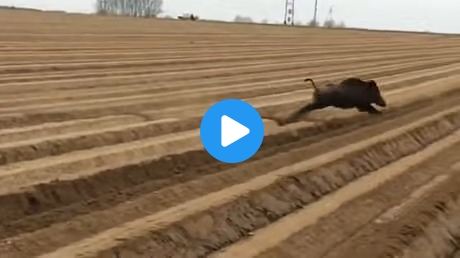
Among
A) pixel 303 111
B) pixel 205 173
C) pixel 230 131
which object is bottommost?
pixel 303 111

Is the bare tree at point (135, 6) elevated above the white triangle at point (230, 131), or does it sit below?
below

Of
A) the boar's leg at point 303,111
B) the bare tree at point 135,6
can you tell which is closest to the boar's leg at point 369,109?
the boar's leg at point 303,111

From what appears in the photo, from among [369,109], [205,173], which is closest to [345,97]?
[369,109]

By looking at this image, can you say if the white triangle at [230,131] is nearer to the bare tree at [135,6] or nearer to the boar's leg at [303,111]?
the boar's leg at [303,111]

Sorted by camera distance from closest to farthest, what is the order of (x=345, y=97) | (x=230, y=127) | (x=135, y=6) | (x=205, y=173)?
1. (x=230, y=127)
2. (x=205, y=173)
3. (x=345, y=97)
4. (x=135, y=6)

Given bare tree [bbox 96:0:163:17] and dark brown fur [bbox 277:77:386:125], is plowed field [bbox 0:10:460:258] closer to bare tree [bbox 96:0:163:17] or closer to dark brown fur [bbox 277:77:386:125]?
dark brown fur [bbox 277:77:386:125]

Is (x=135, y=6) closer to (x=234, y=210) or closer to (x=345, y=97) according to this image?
(x=345, y=97)

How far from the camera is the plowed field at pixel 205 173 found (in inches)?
190

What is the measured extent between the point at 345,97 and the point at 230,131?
3935 millimetres

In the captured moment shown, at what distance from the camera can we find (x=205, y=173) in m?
6.41

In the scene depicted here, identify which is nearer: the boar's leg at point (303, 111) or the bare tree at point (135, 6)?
the boar's leg at point (303, 111)

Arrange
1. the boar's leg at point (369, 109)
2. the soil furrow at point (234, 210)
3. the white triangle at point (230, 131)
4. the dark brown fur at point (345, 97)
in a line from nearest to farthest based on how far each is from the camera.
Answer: the soil furrow at point (234, 210), the white triangle at point (230, 131), the dark brown fur at point (345, 97), the boar's leg at point (369, 109)

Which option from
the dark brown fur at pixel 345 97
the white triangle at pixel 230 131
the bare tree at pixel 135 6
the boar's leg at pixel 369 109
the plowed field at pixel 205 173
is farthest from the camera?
the bare tree at pixel 135 6

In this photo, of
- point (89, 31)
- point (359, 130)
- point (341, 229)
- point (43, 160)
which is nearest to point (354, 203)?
point (341, 229)
